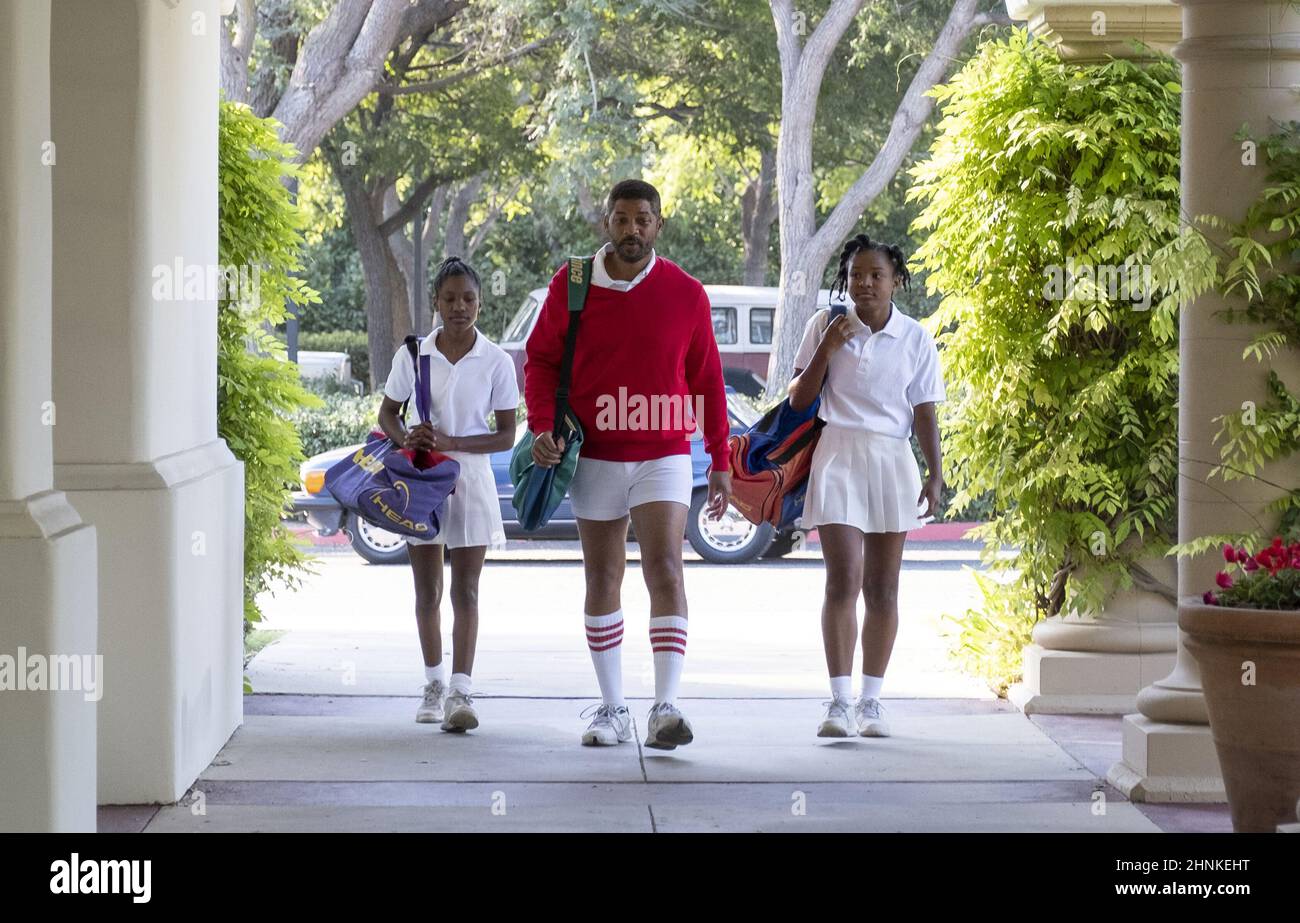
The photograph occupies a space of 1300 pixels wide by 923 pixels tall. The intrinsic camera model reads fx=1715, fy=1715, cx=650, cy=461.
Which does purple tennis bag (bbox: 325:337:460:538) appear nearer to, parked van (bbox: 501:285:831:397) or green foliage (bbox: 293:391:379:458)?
green foliage (bbox: 293:391:379:458)

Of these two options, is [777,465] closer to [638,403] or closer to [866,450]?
[866,450]

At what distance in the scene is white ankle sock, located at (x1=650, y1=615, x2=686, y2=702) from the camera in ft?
21.4

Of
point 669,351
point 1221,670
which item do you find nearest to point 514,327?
point 669,351

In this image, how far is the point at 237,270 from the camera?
784 centimetres

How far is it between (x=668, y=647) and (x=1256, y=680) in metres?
2.23

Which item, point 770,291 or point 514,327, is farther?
point 770,291

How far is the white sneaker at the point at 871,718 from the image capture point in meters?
7.04

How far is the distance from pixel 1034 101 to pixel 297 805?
4404 millimetres

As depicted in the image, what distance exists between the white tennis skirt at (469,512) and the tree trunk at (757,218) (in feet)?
82.1

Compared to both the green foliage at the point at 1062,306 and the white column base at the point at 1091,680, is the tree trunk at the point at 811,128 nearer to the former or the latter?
the green foliage at the point at 1062,306

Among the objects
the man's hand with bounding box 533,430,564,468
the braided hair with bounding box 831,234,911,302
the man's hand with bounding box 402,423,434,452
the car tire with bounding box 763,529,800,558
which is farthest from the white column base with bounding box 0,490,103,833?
the car tire with bounding box 763,529,800,558

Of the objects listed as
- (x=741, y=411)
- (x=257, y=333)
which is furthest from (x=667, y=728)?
(x=741, y=411)

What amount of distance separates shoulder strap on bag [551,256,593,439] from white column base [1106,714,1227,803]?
7.98 ft
